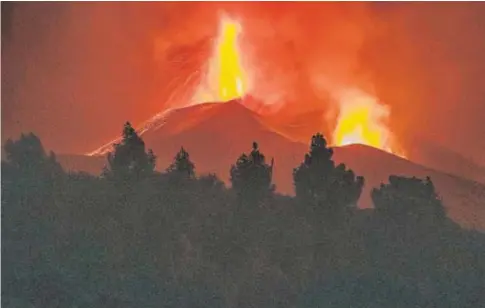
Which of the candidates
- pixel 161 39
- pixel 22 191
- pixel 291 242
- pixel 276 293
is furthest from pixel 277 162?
pixel 22 191

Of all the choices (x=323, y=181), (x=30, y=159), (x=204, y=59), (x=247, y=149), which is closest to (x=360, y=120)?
(x=323, y=181)

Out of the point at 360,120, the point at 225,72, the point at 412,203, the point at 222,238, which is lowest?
the point at 222,238

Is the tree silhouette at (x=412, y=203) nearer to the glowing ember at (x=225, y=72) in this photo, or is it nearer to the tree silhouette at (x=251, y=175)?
the tree silhouette at (x=251, y=175)

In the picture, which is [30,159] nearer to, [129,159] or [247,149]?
[129,159]

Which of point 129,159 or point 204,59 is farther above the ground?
point 204,59

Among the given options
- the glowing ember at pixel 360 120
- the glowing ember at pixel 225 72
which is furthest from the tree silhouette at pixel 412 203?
the glowing ember at pixel 225 72

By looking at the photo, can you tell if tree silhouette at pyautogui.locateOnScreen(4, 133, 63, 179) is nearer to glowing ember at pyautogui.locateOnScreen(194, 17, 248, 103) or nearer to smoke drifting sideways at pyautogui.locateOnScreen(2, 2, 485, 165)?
smoke drifting sideways at pyautogui.locateOnScreen(2, 2, 485, 165)

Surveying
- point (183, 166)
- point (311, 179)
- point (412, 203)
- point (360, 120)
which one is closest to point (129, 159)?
point (183, 166)

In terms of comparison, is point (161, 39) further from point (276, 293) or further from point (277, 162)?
point (276, 293)
